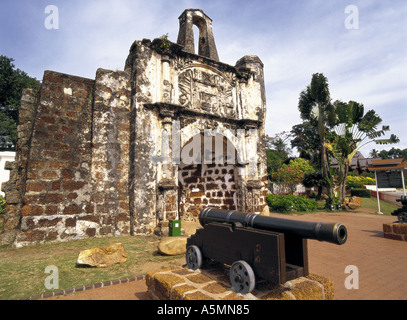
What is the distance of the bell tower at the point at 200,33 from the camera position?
9.04 m

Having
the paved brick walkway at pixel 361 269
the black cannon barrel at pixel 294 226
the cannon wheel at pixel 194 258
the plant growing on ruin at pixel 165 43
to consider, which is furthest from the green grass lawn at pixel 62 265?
the plant growing on ruin at pixel 165 43

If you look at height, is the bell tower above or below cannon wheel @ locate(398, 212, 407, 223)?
above

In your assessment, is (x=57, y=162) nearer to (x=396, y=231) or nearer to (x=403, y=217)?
(x=396, y=231)

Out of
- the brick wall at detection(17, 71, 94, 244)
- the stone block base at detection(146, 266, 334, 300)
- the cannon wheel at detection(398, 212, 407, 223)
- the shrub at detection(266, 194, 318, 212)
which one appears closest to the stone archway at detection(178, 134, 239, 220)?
the brick wall at detection(17, 71, 94, 244)

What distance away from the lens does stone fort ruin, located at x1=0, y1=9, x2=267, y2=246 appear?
5844 mm

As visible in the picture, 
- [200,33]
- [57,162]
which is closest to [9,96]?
[200,33]

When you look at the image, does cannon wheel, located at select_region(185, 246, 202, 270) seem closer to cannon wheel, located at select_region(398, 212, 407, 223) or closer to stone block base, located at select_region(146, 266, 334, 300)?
stone block base, located at select_region(146, 266, 334, 300)

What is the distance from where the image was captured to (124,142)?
22.7 feet

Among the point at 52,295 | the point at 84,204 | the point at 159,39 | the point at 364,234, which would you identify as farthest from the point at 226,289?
the point at 159,39

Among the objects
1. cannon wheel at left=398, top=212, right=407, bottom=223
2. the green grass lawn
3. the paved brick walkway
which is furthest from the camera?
cannon wheel at left=398, top=212, right=407, bottom=223

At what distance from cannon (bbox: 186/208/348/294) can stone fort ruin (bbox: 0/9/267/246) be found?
3.82 metres

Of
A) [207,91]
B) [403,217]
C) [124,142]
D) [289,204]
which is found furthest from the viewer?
[289,204]

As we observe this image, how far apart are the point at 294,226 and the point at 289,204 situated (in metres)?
11.4

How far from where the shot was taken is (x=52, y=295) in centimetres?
300
